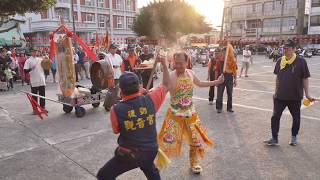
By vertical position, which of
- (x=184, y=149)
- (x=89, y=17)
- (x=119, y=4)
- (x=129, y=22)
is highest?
(x=119, y=4)

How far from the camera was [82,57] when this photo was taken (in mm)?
17406

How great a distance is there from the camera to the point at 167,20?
Answer: 48531 millimetres

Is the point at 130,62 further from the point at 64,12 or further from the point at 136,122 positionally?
the point at 64,12

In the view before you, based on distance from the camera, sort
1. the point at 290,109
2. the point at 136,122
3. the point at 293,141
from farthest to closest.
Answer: the point at 293,141
the point at 290,109
the point at 136,122

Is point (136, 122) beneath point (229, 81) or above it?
above

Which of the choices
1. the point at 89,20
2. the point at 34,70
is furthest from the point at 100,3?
the point at 34,70

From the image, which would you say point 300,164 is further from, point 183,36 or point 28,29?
point 183,36

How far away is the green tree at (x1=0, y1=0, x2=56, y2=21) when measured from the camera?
36.6 ft

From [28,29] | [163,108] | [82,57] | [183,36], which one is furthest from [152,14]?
[163,108]

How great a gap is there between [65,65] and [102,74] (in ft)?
3.06

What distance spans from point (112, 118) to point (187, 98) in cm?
162

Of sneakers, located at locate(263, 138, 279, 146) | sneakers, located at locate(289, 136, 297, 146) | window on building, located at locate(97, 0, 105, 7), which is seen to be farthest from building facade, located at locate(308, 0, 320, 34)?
sneakers, located at locate(263, 138, 279, 146)

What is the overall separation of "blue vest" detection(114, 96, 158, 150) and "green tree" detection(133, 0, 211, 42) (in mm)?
44338

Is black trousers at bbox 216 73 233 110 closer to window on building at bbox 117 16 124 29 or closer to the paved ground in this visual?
the paved ground
